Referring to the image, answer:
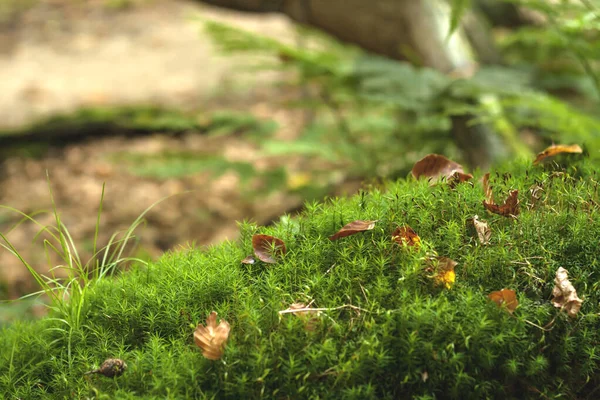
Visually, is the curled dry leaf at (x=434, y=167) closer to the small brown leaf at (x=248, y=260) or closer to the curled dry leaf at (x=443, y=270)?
the curled dry leaf at (x=443, y=270)

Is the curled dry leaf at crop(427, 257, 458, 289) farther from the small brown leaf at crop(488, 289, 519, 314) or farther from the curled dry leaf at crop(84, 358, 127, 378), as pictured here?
the curled dry leaf at crop(84, 358, 127, 378)

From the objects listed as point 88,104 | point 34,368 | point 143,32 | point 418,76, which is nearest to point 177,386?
point 34,368

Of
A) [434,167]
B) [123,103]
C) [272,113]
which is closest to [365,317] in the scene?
[434,167]

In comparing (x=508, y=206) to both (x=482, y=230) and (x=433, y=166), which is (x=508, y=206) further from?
(x=433, y=166)

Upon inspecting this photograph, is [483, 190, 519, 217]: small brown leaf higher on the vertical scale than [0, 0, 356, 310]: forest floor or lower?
higher

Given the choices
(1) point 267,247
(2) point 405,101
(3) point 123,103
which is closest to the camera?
(1) point 267,247

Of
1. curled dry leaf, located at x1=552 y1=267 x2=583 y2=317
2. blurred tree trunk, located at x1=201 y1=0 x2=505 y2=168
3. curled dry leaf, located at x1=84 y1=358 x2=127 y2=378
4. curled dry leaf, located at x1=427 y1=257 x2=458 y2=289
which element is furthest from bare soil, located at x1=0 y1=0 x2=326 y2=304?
curled dry leaf, located at x1=552 y1=267 x2=583 y2=317
